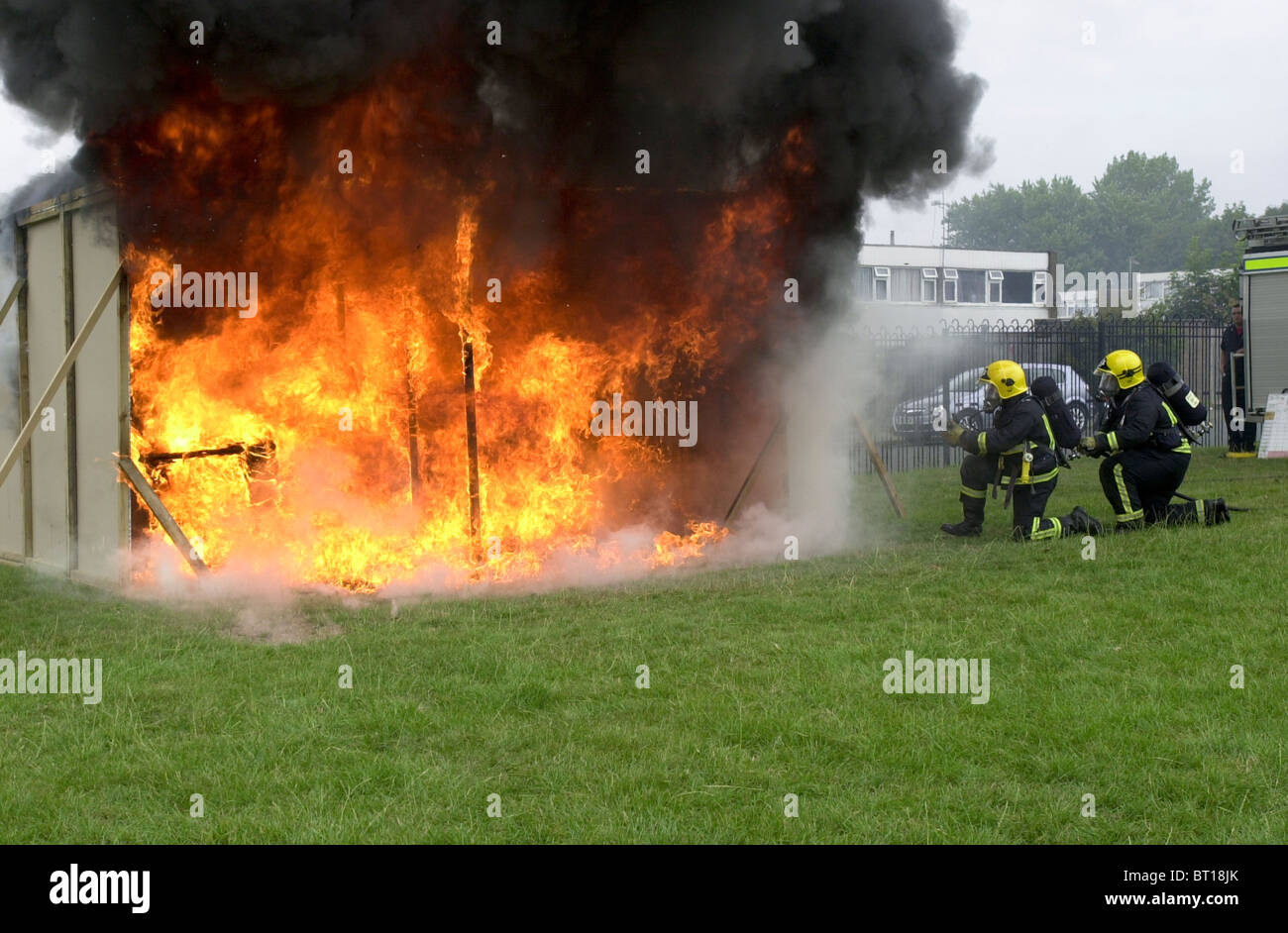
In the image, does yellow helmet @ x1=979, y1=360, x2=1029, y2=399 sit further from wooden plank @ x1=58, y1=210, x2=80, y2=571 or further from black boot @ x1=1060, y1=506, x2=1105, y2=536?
wooden plank @ x1=58, y1=210, x2=80, y2=571

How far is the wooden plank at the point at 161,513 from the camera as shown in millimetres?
8602

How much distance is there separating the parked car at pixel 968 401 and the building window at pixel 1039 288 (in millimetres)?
22742

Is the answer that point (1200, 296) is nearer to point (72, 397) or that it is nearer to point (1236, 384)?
point (1236, 384)

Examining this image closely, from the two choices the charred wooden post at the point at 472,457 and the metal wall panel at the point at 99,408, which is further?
the charred wooden post at the point at 472,457

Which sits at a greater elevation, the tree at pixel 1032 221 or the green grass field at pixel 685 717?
the tree at pixel 1032 221

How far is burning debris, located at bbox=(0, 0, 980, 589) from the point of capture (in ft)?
29.2

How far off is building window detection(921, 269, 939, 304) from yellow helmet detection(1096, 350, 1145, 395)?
27.8m

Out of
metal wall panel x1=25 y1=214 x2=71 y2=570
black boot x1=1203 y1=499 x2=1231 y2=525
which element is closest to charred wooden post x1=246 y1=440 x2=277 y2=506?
metal wall panel x1=25 y1=214 x2=71 y2=570

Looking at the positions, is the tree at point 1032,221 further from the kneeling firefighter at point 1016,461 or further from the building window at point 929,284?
the kneeling firefighter at point 1016,461

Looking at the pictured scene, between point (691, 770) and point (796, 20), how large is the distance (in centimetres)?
734

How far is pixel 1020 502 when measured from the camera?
10.5 metres

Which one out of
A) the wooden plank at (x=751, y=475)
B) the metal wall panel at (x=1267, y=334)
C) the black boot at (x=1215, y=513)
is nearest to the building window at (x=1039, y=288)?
the metal wall panel at (x=1267, y=334)

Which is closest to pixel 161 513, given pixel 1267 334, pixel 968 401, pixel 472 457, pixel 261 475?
pixel 261 475

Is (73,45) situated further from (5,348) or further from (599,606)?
(599,606)
